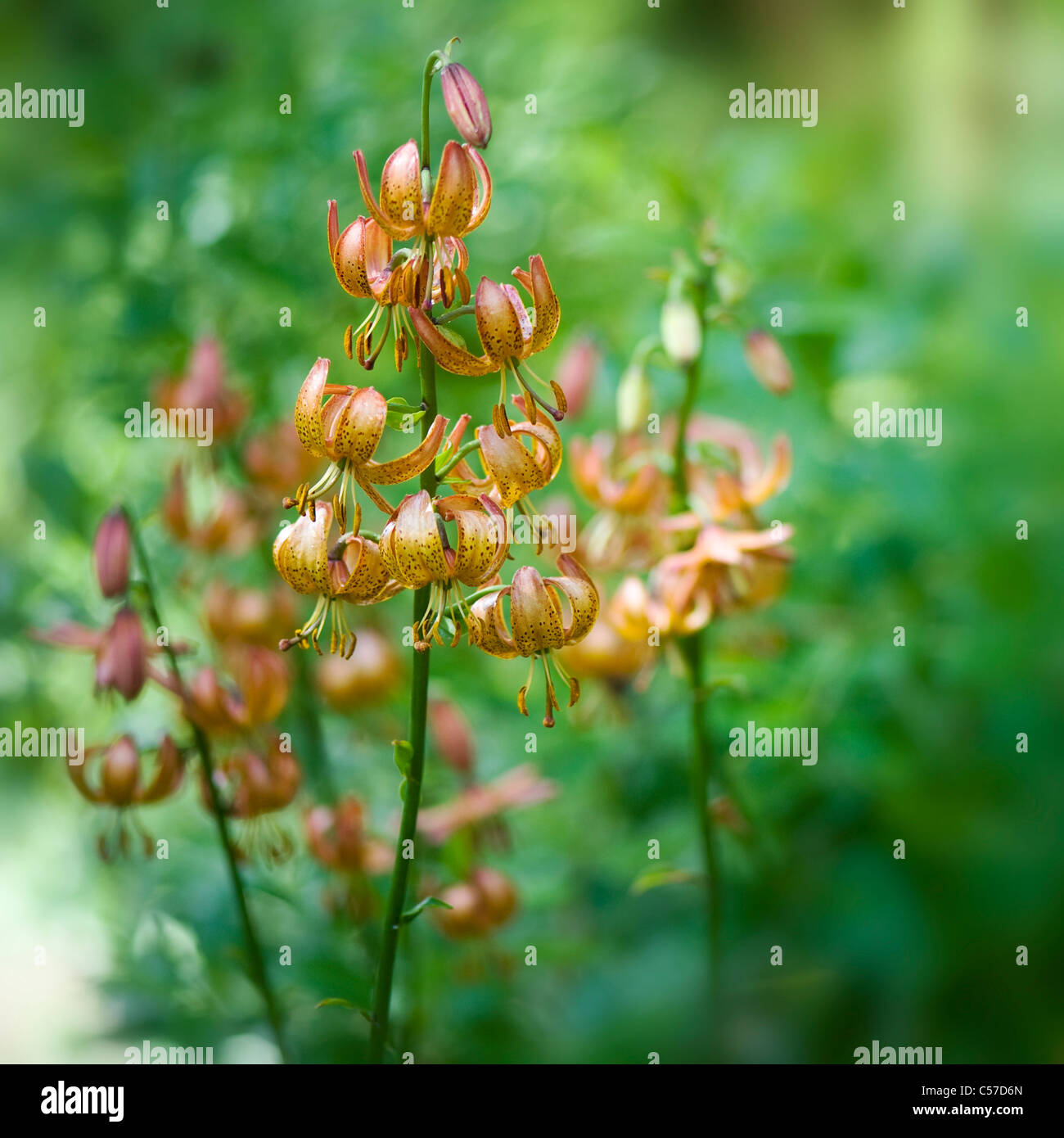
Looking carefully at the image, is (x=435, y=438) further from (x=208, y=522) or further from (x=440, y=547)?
(x=208, y=522)

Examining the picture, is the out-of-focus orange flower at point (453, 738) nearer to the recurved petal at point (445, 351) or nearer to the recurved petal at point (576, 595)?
the recurved petal at point (576, 595)

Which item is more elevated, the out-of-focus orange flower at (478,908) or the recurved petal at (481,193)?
the recurved petal at (481,193)

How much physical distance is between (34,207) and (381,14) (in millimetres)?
614

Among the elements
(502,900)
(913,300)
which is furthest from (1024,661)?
(502,900)

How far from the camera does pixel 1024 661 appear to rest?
1.54 meters

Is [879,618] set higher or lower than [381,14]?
lower

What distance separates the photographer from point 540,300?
0.70 meters

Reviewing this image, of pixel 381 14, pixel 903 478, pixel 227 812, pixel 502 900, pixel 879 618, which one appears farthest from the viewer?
pixel 381 14

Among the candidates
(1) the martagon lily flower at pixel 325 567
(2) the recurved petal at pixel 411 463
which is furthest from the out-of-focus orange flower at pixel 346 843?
(2) the recurved petal at pixel 411 463

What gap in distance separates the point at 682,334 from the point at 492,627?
1.45ft

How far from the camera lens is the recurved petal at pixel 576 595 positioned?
2.49ft

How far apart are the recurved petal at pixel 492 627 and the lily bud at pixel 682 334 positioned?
0.40 meters

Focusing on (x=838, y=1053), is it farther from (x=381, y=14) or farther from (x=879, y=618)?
(x=381, y=14)

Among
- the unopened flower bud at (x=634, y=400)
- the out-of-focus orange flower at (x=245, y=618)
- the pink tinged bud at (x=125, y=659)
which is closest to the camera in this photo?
the pink tinged bud at (x=125, y=659)
